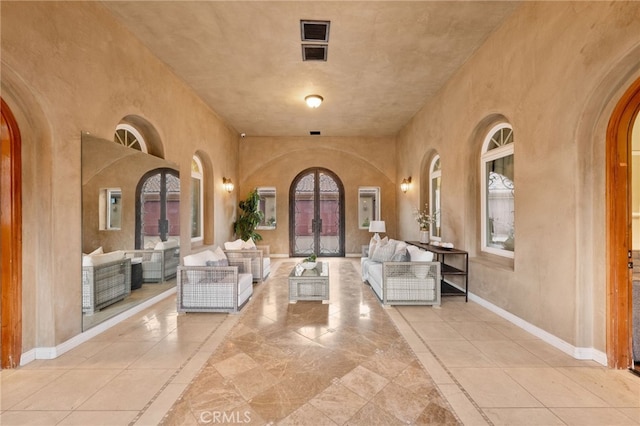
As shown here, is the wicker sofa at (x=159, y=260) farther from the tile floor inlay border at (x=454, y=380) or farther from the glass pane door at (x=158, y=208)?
the tile floor inlay border at (x=454, y=380)

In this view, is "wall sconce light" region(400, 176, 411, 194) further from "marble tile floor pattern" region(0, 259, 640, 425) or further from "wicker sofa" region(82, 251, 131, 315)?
"wicker sofa" region(82, 251, 131, 315)

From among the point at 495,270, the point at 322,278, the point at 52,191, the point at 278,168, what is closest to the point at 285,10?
the point at 52,191

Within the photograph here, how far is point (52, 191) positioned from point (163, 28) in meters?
2.41

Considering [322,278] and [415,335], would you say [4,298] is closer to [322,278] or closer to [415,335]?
[322,278]

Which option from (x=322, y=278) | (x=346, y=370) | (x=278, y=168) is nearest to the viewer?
(x=346, y=370)

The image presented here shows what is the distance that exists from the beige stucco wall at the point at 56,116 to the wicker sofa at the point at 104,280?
0.12 meters

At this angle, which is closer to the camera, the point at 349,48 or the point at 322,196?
the point at 349,48

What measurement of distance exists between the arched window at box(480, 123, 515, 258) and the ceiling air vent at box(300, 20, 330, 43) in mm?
2830

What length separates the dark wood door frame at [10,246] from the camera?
2533 millimetres

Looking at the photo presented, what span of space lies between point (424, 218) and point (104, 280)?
6141 mm

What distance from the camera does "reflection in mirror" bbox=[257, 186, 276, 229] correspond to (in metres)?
9.10

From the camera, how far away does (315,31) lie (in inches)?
145

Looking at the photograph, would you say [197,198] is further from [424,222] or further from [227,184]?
[424,222]

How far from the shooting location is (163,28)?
3.63 m
